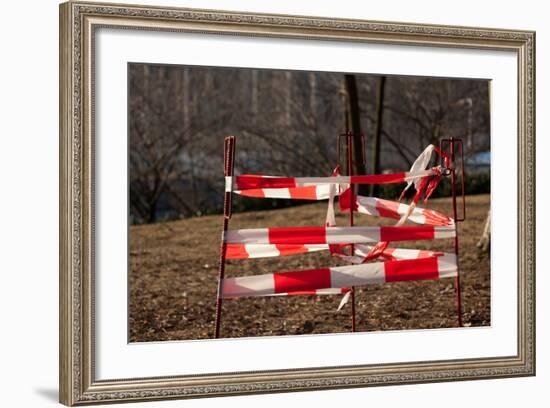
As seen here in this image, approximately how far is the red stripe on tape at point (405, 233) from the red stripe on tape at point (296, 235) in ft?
1.28

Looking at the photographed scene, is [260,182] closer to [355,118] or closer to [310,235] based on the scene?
[310,235]

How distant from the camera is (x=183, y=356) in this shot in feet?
16.5

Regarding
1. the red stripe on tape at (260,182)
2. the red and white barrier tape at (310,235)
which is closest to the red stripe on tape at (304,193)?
the red stripe on tape at (260,182)

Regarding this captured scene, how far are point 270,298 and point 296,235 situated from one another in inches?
134

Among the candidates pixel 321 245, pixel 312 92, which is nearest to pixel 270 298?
pixel 321 245

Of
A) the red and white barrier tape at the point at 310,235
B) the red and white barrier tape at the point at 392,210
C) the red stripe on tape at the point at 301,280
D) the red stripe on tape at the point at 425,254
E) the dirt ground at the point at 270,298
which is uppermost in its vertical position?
the red and white barrier tape at the point at 392,210

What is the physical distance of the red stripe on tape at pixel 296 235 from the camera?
5.51 m

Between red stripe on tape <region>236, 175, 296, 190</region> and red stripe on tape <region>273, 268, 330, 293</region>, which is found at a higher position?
red stripe on tape <region>236, 175, 296, 190</region>

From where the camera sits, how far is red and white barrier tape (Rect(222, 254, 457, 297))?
5414 millimetres

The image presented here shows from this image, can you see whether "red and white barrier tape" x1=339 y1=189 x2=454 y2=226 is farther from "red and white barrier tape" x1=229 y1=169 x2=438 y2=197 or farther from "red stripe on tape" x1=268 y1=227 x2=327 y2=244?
"red stripe on tape" x1=268 y1=227 x2=327 y2=244

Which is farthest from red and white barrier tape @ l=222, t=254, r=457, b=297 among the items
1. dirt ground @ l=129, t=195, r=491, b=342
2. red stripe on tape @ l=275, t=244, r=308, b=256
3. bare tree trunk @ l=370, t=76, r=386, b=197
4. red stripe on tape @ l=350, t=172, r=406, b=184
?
bare tree trunk @ l=370, t=76, r=386, b=197

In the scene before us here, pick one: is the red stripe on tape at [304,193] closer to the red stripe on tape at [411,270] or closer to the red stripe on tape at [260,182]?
the red stripe on tape at [260,182]

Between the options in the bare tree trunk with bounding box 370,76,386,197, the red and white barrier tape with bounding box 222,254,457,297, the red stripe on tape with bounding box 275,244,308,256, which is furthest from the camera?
the bare tree trunk with bounding box 370,76,386,197

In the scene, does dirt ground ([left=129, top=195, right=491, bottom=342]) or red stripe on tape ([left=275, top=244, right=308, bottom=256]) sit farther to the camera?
dirt ground ([left=129, top=195, right=491, bottom=342])
